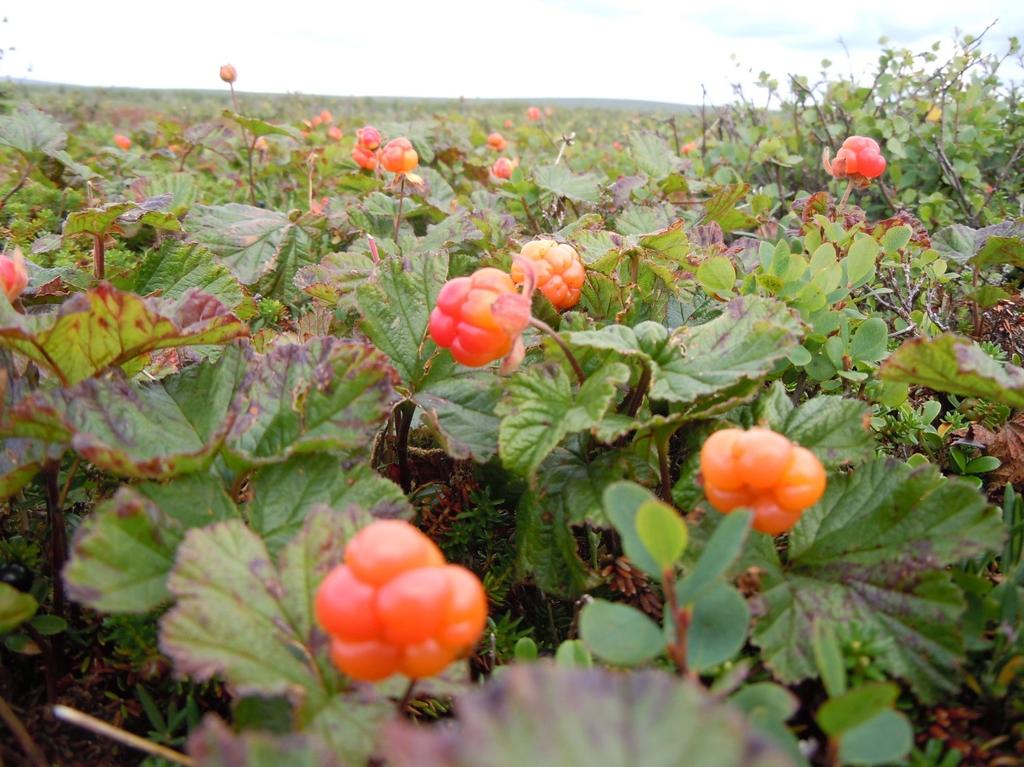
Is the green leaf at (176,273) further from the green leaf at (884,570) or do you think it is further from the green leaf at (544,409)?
the green leaf at (884,570)

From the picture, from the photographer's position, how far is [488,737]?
1.86ft

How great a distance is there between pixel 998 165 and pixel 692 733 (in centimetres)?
412

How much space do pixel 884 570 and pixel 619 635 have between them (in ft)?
1.50

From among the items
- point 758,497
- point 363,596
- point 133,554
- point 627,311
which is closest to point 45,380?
point 133,554

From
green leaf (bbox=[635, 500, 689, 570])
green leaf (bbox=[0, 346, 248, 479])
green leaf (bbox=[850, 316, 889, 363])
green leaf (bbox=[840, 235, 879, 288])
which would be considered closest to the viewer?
green leaf (bbox=[635, 500, 689, 570])

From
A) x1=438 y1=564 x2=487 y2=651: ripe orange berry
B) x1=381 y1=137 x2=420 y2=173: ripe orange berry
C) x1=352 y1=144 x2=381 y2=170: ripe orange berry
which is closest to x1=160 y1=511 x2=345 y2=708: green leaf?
x1=438 y1=564 x2=487 y2=651: ripe orange berry

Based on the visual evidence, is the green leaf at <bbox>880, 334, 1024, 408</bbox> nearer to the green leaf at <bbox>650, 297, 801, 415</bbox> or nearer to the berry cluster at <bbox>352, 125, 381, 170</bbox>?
the green leaf at <bbox>650, 297, 801, 415</bbox>

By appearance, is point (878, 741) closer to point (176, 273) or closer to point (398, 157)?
point (176, 273)

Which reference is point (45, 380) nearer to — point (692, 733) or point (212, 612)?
point (212, 612)

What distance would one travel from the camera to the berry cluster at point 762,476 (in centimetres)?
94

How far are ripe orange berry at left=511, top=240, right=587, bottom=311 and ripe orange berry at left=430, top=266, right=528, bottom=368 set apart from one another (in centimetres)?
30

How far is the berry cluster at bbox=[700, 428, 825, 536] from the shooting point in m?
0.94

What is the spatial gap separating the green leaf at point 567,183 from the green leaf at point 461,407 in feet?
4.85


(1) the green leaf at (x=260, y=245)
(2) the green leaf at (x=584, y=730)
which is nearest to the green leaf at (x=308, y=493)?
(2) the green leaf at (x=584, y=730)
